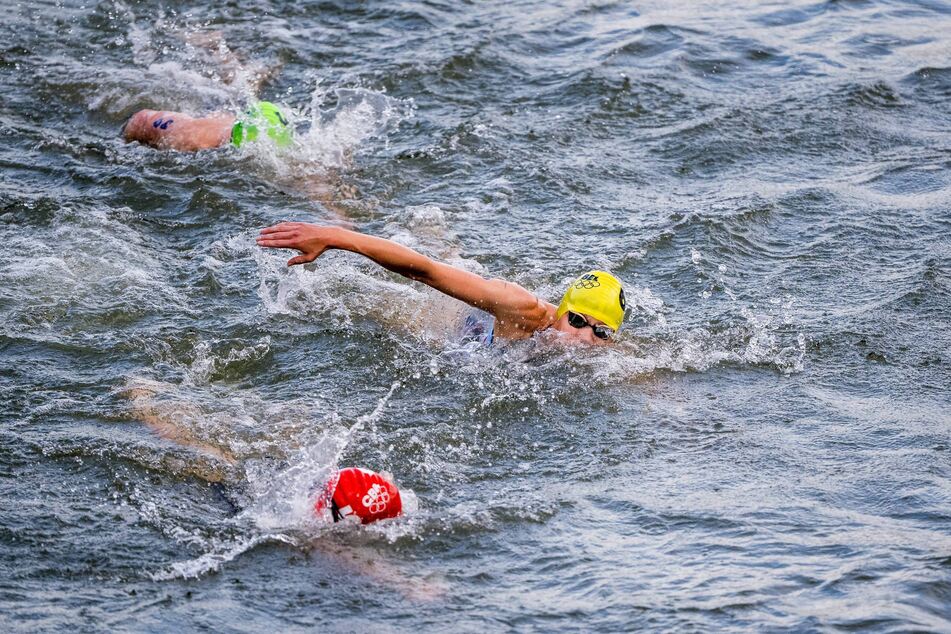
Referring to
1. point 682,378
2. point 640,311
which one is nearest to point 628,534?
point 682,378

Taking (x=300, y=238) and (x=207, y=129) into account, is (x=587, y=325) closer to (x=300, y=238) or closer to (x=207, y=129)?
(x=300, y=238)

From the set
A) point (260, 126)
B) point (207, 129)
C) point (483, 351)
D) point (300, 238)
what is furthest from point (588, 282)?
point (207, 129)

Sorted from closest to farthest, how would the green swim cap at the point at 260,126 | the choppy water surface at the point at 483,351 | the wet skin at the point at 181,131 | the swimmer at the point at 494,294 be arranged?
the choppy water surface at the point at 483,351 → the swimmer at the point at 494,294 → the green swim cap at the point at 260,126 → the wet skin at the point at 181,131

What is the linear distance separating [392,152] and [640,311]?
3710mm

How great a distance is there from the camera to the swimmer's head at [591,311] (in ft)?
26.7

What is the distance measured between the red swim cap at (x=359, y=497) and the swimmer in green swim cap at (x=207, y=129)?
18.8ft

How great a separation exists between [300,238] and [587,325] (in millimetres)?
2362

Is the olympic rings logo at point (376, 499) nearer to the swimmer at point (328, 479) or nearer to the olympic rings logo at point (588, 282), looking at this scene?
the swimmer at point (328, 479)

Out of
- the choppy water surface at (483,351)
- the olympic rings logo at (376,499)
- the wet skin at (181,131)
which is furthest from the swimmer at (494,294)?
the wet skin at (181,131)

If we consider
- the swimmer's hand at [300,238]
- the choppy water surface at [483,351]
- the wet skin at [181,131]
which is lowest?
the choppy water surface at [483,351]

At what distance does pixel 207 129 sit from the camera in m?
11.4

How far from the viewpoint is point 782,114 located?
12.8 meters

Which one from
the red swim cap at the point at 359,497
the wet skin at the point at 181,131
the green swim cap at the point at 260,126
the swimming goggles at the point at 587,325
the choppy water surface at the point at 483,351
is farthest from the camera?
the wet skin at the point at 181,131

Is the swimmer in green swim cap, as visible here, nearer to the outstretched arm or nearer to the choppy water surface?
the choppy water surface
